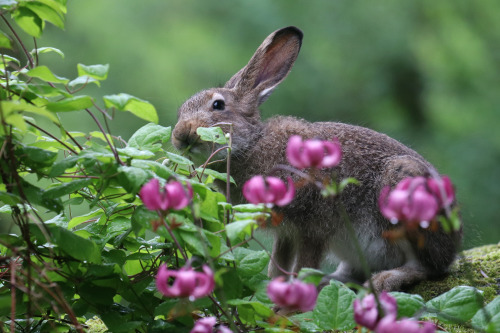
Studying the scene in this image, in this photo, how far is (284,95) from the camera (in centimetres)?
738

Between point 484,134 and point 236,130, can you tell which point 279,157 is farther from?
point 484,134

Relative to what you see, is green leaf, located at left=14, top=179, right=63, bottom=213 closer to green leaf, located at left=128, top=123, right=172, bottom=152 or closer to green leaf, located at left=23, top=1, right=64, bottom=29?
green leaf, located at left=128, top=123, right=172, bottom=152

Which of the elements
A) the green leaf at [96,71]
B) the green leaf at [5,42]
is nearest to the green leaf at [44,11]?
the green leaf at [5,42]

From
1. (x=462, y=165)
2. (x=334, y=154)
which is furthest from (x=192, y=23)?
(x=334, y=154)

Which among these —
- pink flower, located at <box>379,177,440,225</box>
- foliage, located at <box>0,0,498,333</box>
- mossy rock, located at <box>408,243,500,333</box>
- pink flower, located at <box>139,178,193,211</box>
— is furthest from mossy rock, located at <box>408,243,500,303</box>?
pink flower, located at <box>139,178,193,211</box>

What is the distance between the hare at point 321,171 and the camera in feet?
10.9

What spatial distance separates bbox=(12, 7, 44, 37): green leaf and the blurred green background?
15.7ft

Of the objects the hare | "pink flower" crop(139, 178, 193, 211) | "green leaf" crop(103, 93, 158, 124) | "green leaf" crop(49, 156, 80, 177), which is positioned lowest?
the hare

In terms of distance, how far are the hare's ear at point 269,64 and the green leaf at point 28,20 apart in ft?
6.79

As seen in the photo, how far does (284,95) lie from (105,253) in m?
5.29

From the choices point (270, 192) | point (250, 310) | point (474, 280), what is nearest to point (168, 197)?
point (270, 192)

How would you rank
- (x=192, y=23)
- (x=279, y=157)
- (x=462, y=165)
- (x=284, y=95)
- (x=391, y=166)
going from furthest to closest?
(x=192, y=23) < (x=284, y=95) < (x=462, y=165) < (x=279, y=157) < (x=391, y=166)

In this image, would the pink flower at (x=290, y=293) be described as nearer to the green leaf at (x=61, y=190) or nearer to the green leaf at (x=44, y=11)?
the green leaf at (x=61, y=190)

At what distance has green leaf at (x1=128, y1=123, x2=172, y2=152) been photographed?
2182 millimetres
